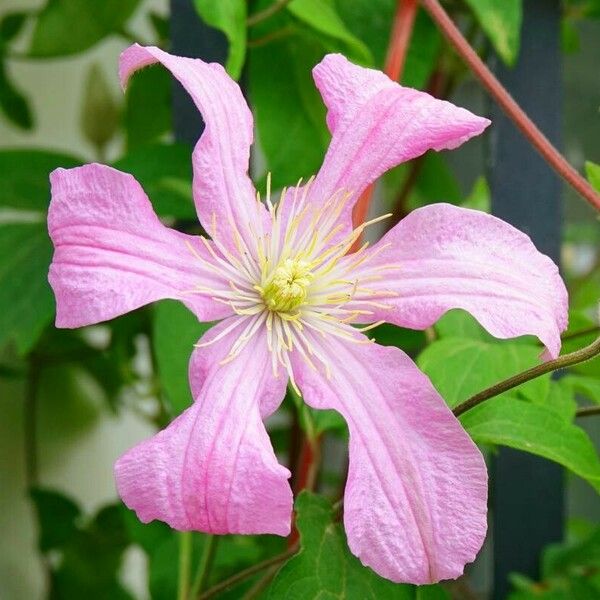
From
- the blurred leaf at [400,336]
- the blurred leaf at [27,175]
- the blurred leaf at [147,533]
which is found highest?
the blurred leaf at [27,175]

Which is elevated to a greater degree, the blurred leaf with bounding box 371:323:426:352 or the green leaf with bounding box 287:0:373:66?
the green leaf with bounding box 287:0:373:66

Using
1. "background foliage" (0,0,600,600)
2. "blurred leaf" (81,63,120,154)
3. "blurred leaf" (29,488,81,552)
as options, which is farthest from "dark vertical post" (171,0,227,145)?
"blurred leaf" (29,488,81,552)

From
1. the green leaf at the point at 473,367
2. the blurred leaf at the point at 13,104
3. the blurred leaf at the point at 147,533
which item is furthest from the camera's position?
the blurred leaf at the point at 13,104

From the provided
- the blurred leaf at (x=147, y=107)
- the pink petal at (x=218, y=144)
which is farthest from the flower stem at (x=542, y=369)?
the blurred leaf at (x=147, y=107)

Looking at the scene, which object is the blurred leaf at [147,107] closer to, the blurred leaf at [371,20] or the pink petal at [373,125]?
the blurred leaf at [371,20]

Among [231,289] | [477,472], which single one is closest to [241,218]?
[231,289]

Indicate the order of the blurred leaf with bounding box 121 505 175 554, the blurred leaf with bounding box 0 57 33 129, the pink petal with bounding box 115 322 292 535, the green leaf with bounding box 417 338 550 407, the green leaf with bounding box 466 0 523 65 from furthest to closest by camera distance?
the blurred leaf with bounding box 0 57 33 129 < the blurred leaf with bounding box 121 505 175 554 < the green leaf with bounding box 466 0 523 65 < the green leaf with bounding box 417 338 550 407 < the pink petal with bounding box 115 322 292 535

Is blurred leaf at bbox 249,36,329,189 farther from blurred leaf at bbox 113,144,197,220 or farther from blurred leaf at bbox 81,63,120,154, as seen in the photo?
blurred leaf at bbox 81,63,120,154

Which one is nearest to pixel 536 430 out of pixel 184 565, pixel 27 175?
pixel 184 565
